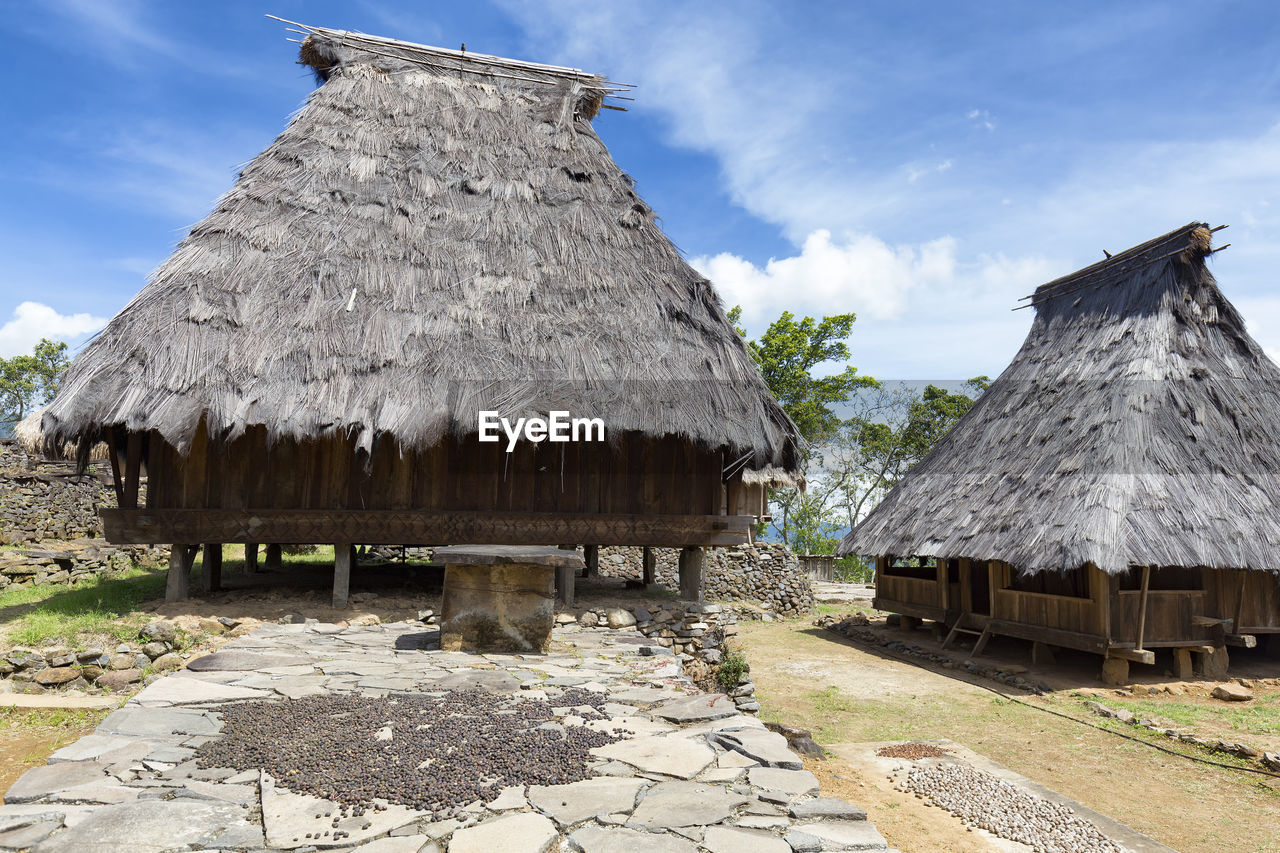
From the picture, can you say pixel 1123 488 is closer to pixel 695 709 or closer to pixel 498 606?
pixel 695 709

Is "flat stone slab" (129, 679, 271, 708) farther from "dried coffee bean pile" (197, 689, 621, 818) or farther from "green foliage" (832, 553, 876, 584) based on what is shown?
"green foliage" (832, 553, 876, 584)

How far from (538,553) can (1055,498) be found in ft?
28.2

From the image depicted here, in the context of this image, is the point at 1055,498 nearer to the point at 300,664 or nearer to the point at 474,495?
the point at 474,495

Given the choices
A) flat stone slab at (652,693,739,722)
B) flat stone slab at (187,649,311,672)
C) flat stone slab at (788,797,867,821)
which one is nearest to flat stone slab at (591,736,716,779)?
flat stone slab at (652,693,739,722)

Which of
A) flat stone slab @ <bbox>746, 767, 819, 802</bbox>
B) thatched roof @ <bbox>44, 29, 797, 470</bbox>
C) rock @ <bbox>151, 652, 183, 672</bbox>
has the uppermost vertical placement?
thatched roof @ <bbox>44, 29, 797, 470</bbox>

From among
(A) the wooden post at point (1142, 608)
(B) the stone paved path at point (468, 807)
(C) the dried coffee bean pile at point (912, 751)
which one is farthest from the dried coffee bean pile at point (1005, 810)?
(A) the wooden post at point (1142, 608)

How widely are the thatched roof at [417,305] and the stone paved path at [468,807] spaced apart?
12.8 ft

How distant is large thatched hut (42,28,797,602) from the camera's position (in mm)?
8508

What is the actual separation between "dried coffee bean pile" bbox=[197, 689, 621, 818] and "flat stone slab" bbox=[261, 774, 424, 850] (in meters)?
0.06

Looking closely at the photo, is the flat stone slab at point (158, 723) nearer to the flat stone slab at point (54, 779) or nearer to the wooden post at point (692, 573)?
the flat stone slab at point (54, 779)

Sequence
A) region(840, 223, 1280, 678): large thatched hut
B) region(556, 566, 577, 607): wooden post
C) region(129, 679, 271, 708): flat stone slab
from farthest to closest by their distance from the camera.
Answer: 1. region(840, 223, 1280, 678): large thatched hut
2. region(556, 566, 577, 607): wooden post
3. region(129, 679, 271, 708): flat stone slab

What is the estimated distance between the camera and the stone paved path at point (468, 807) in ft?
10.6

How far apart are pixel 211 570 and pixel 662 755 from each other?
8.14m

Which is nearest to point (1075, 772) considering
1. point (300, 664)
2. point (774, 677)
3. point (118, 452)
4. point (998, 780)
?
point (998, 780)
